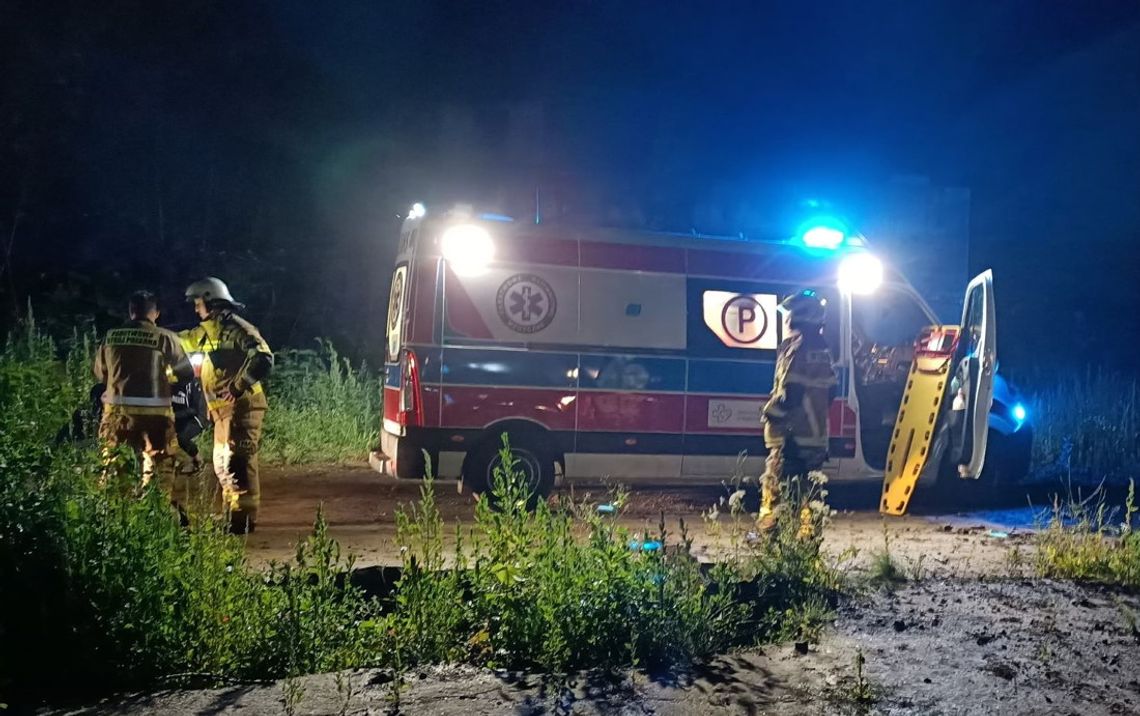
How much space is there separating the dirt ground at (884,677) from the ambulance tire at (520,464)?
1724mm

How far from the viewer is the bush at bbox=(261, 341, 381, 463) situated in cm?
938

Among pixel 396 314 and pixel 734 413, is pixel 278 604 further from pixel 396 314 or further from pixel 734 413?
pixel 734 413

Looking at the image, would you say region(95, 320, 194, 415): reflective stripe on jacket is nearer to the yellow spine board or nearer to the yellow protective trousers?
the yellow protective trousers

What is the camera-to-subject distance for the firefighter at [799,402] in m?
5.99

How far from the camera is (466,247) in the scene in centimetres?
688

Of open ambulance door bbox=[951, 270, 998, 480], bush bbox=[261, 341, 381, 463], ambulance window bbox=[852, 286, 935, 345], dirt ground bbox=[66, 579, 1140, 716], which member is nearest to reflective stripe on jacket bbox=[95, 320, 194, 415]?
dirt ground bbox=[66, 579, 1140, 716]

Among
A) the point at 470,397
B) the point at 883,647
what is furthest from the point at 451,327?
the point at 883,647

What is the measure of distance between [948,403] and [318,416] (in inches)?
254

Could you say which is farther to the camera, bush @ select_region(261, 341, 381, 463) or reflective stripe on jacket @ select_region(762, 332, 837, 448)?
bush @ select_region(261, 341, 381, 463)

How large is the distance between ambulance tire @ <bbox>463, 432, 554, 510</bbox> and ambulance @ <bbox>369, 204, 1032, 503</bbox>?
0.05 ft

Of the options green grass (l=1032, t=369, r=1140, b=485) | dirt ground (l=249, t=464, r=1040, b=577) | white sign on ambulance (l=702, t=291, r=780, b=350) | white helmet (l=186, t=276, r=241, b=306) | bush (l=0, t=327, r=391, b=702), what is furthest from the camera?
green grass (l=1032, t=369, r=1140, b=485)

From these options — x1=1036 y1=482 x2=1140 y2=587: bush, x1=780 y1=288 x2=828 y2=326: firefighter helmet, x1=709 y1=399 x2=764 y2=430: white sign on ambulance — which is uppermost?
x1=780 y1=288 x2=828 y2=326: firefighter helmet

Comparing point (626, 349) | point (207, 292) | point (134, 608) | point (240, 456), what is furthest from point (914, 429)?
point (134, 608)

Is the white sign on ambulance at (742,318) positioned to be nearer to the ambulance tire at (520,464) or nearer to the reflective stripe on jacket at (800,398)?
the reflective stripe on jacket at (800,398)
